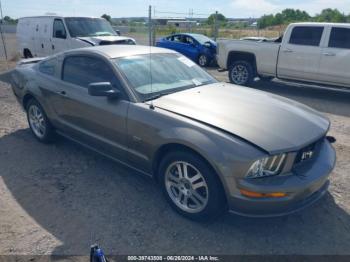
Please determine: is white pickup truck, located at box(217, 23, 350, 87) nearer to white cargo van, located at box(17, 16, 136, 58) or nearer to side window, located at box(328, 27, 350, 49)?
side window, located at box(328, 27, 350, 49)

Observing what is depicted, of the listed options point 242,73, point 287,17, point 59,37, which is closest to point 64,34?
point 59,37

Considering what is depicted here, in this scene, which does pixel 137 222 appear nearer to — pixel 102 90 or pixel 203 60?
pixel 102 90

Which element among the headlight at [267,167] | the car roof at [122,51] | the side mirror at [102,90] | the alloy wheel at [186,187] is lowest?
the alloy wheel at [186,187]

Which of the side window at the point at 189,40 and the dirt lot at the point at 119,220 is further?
the side window at the point at 189,40

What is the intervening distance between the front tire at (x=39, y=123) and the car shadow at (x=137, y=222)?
78 cm

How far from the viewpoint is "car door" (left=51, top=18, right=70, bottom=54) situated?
33.3 ft

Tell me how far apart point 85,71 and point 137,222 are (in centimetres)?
205

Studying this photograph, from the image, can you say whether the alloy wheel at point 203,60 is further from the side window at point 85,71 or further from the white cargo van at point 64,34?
the side window at point 85,71

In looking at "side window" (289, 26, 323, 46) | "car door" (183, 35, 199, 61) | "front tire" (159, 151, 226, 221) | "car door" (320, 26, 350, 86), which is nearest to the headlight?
"front tire" (159, 151, 226, 221)

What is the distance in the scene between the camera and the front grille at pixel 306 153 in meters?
2.95

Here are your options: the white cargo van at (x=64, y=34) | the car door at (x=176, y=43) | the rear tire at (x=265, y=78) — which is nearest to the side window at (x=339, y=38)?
the rear tire at (x=265, y=78)

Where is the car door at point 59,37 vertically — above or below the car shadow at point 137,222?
above

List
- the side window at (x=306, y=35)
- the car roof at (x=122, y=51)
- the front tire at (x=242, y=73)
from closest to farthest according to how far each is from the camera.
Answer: the car roof at (x=122, y=51) → the side window at (x=306, y=35) → the front tire at (x=242, y=73)

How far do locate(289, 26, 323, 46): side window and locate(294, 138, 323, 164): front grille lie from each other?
574cm
